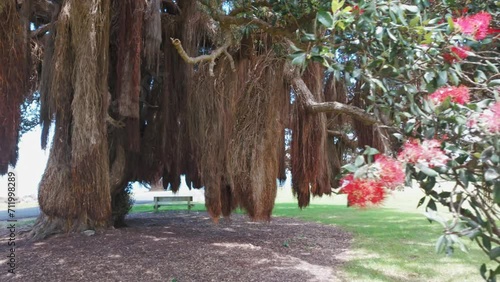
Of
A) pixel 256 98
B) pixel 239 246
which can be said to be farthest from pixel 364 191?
pixel 239 246

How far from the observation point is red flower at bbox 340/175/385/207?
124 centimetres

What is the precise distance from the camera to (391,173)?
1.20 metres

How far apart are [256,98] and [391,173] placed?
3354 millimetres

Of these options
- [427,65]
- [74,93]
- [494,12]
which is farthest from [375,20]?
[74,93]

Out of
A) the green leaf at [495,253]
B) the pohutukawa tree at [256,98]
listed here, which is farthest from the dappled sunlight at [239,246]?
the green leaf at [495,253]

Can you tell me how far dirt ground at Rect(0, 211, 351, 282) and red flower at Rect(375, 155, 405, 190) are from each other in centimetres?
298

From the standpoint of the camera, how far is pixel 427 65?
1.36 metres

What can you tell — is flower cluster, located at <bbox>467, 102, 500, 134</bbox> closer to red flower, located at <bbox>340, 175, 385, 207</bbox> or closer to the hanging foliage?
red flower, located at <bbox>340, 175, 385, 207</bbox>

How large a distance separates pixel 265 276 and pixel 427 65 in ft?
10.3

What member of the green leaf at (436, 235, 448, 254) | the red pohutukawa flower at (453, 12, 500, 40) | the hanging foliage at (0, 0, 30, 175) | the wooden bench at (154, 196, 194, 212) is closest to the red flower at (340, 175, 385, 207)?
the green leaf at (436, 235, 448, 254)

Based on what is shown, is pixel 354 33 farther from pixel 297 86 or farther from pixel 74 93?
pixel 297 86

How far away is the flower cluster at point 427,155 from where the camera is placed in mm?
1154

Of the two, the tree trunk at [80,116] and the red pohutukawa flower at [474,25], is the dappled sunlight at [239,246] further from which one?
the red pohutukawa flower at [474,25]

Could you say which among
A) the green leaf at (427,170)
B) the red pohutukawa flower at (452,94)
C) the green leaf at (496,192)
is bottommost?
the green leaf at (496,192)
